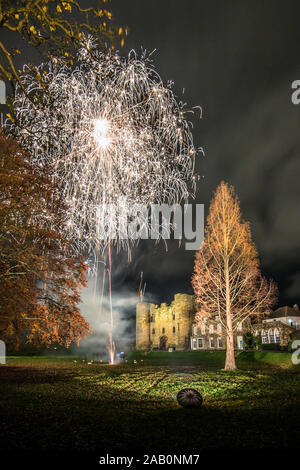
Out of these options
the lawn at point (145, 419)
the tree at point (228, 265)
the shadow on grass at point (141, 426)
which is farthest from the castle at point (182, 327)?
the shadow on grass at point (141, 426)

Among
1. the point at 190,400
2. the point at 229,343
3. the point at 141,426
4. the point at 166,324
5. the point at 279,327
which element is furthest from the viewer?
the point at 166,324

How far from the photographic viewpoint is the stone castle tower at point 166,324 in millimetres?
51281

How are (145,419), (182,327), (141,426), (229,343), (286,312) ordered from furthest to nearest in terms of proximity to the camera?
1. (286,312)
2. (182,327)
3. (229,343)
4. (145,419)
5. (141,426)

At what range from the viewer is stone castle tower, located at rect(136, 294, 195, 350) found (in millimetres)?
51281

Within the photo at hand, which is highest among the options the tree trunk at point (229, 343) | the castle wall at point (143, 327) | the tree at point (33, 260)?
the tree at point (33, 260)

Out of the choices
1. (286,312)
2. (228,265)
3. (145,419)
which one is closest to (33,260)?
(145,419)

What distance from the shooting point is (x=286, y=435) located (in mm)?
5477

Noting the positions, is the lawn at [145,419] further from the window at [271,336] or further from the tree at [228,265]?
the window at [271,336]

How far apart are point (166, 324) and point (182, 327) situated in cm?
402

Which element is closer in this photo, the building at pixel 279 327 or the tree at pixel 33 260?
the tree at pixel 33 260

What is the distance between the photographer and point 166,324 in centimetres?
5447

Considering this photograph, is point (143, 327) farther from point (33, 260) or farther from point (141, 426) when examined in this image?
point (141, 426)

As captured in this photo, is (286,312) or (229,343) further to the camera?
(286,312)
